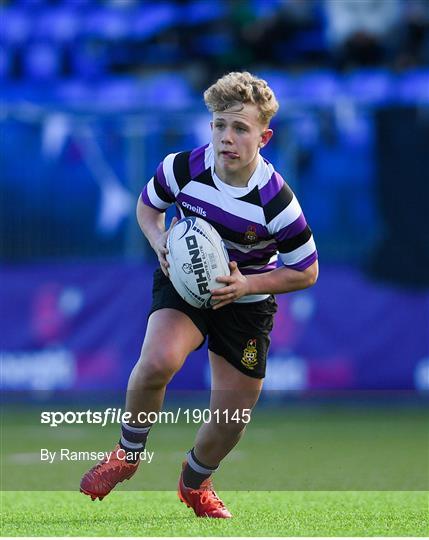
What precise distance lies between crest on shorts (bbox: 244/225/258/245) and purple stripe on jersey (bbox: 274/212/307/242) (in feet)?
0.32

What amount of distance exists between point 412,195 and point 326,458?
3.72 m

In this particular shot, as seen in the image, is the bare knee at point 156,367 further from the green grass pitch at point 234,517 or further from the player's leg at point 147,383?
the green grass pitch at point 234,517

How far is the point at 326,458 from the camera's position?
7.63m

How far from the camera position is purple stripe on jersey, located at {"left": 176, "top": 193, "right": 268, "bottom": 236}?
16.9 ft

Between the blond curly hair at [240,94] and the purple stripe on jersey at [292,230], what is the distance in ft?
1.51

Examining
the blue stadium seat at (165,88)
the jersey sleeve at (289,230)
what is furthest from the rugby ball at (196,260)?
the blue stadium seat at (165,88)

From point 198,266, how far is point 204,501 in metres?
1.12

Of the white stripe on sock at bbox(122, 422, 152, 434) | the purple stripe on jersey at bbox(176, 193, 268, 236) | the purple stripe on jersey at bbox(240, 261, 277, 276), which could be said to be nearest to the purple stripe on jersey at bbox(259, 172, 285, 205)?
the purple stripe on jersey at bbox(176, 193, 268, 236)

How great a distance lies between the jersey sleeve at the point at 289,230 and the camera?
512 centimetres

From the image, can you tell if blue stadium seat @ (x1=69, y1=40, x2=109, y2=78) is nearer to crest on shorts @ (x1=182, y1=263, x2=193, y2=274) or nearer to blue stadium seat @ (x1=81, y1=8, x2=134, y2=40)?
blue stadium seat @ (x1=81, y1=8, x2=134, y2=40)

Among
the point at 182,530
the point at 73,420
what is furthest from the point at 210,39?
the point at 182,530

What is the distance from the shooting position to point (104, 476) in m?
5.14

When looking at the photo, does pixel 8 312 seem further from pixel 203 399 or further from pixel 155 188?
pixel 155 188

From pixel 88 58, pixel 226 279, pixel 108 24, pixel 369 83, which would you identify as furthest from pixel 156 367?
pixel 108 24
